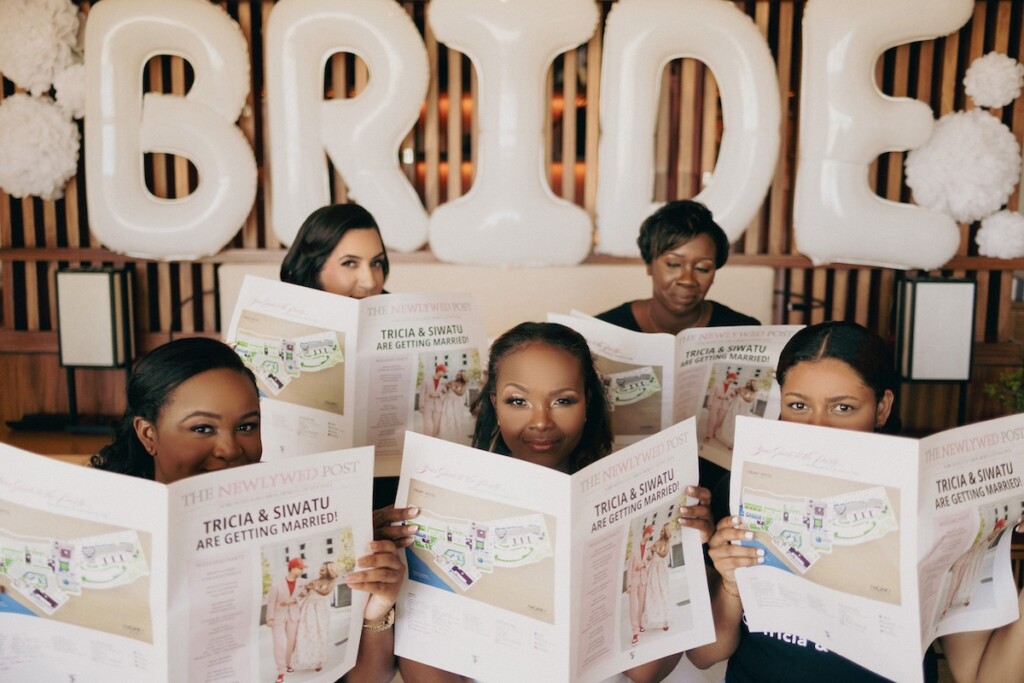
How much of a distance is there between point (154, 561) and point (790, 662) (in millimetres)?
1072

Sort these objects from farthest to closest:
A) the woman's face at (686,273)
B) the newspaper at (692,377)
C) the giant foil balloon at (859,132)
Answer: the giant foil balloon at (859,132)
the woman's face at (686,273)
the newspaper at (692,377)

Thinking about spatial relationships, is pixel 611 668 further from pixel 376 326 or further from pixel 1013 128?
pixel 1013 128

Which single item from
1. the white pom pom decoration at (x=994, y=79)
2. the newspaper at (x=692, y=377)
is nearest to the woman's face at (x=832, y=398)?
the newspaper at (x=692, y=377)

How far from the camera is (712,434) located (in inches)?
88.5

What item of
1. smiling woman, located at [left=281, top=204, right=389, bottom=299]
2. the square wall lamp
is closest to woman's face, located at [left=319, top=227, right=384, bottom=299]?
smiling woman, located at [left=281, top=204, right=389, bottom=299]

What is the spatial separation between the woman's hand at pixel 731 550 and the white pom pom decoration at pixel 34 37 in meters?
3.78

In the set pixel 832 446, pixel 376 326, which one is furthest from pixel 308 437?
pixel 832 446

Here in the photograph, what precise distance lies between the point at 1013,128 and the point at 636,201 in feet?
5.97

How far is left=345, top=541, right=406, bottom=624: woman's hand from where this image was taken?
1290 millimetres

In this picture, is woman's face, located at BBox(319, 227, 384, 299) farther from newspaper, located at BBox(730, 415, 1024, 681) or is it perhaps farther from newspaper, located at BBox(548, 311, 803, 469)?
newspaper, located at BBox(730, 415, 1024, 681)

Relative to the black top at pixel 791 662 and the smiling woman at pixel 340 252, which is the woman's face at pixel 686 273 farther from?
the black top at pixel 791 662

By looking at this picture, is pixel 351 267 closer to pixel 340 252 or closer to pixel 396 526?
pixel 340 252

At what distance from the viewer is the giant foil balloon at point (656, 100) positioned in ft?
12.1

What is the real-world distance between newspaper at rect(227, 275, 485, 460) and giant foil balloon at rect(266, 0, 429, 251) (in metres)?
1.81
